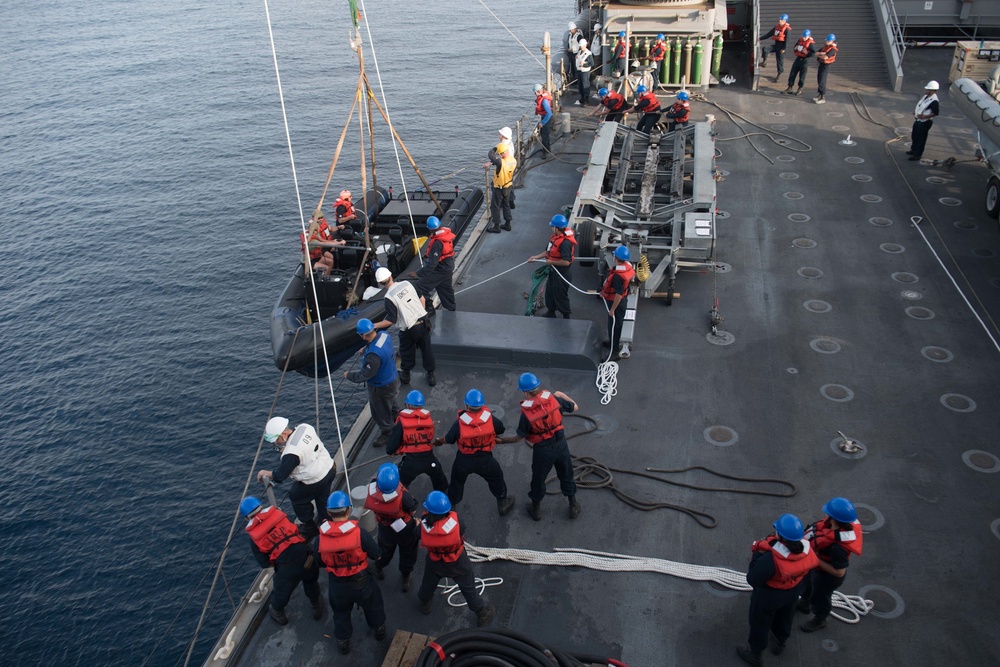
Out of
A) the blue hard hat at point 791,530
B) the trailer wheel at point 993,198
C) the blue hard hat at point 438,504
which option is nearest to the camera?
the blue hard hat at point 791,530

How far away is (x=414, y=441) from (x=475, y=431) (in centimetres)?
66

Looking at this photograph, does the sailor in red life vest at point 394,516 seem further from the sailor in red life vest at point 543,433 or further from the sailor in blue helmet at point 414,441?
the sailor in red life vest at point 543,433

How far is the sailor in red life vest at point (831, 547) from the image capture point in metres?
5.61

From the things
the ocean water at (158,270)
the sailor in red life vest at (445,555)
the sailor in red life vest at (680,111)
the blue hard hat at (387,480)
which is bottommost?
the ocean water at (158,270)

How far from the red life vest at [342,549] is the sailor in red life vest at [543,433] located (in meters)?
1.90

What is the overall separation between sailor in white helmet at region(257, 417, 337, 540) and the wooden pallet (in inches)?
71.5

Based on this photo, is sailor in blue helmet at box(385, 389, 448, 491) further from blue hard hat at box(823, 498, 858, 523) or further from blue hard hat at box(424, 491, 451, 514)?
blue hard hat at box(823, 498, 858, 523)

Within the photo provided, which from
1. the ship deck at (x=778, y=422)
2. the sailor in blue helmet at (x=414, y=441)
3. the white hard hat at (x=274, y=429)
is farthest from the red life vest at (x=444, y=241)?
the white hard hat at (x=274, y=429)

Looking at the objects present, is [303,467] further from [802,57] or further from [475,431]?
[802,57]

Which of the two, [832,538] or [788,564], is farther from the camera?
[832,538]

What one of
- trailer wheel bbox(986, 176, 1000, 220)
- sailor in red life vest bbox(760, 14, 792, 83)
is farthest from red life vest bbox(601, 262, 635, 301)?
sailor in red life vest bbox(760, 14, 792, 83)

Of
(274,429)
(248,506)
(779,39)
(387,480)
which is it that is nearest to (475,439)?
(387,480)

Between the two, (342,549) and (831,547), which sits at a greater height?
(342,549)

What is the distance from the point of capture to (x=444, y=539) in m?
5.85
